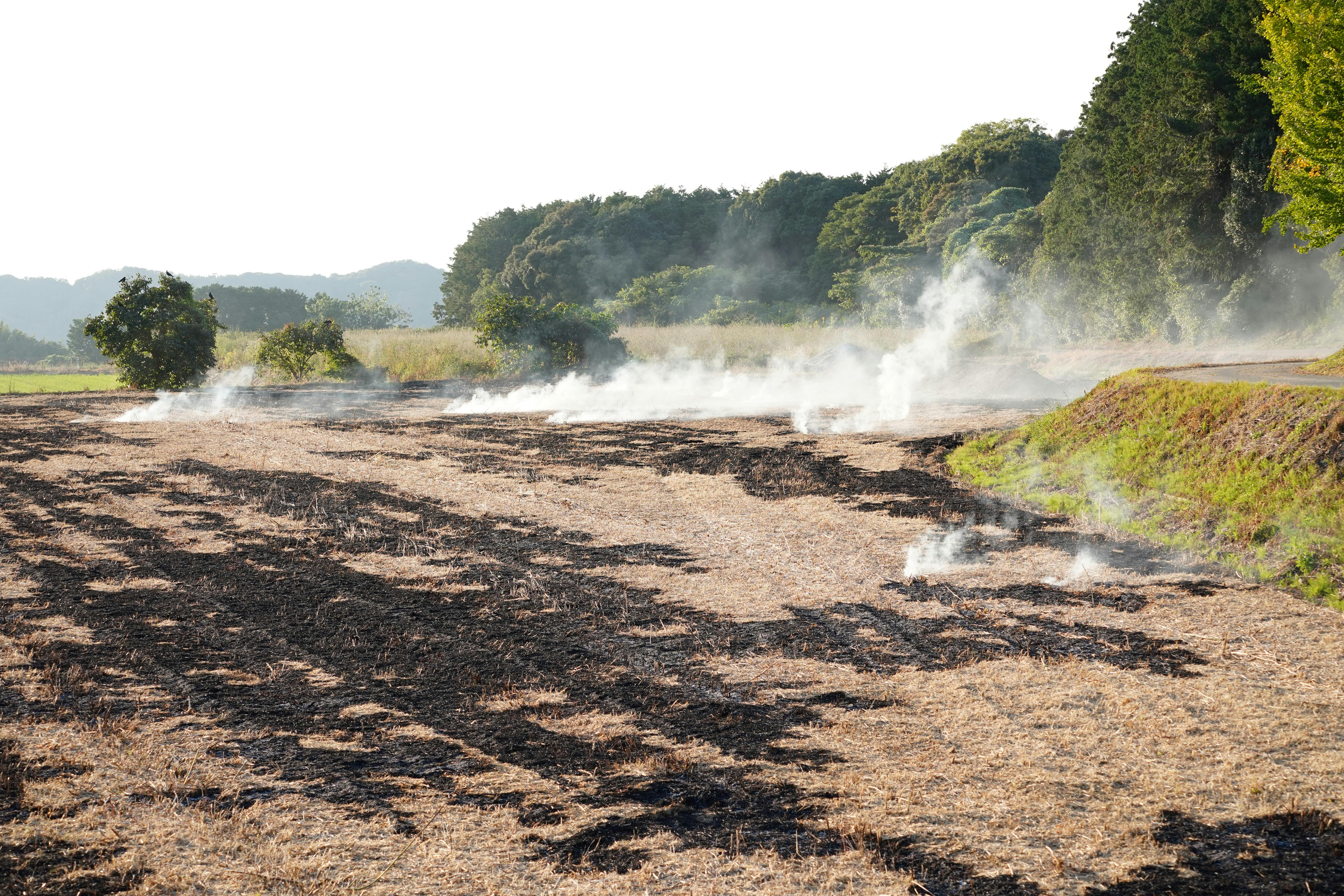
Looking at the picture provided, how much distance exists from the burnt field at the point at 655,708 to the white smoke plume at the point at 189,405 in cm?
1315

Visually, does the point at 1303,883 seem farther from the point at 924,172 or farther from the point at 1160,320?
the point at 924,172

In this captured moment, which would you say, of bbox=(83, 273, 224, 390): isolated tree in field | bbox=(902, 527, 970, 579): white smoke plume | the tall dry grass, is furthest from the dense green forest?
bbox=(83, 273, 224, 390): isolated tree in field

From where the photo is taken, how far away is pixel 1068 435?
530 inches

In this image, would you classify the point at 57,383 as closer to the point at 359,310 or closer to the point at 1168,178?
the point at 1168,178

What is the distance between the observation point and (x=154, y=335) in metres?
31.8

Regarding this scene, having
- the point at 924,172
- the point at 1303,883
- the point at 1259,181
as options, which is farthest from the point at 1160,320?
the point at 1303,883

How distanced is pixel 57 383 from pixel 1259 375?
41882mm

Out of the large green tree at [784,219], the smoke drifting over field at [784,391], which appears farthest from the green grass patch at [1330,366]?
the large green tree at [784,219]

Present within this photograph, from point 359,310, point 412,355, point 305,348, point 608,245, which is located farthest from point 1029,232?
point 359,310

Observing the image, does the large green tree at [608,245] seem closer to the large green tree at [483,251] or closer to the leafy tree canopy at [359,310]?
the large green tree at [483,251]

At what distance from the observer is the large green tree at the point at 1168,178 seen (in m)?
28.6

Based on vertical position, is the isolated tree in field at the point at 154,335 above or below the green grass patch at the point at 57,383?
above

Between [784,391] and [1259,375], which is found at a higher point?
[1259,375]

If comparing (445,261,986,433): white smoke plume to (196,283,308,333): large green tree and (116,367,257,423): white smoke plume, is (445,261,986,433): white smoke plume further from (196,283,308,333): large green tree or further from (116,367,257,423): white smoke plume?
(196,283,308,333): large green tree
